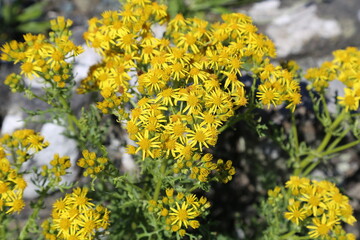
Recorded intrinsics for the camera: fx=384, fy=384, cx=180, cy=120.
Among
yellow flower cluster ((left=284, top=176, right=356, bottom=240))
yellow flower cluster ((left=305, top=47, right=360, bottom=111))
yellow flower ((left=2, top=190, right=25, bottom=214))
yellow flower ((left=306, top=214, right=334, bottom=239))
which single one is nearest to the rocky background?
yellow flower cluster ((left=305, top=47, right=360, bottom=111))

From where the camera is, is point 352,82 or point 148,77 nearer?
point 148,77

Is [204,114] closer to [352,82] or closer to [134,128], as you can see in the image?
[134,128]

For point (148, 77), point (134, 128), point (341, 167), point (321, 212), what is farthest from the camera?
point (341, 167)

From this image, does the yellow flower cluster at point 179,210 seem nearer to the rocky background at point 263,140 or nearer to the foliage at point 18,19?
the rocky background at point 263,140

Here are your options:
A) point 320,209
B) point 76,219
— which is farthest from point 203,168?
Answer: point 320,209

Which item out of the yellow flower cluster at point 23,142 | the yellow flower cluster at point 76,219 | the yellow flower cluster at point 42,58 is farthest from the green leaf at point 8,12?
the yellow flower cluster at point 76,219

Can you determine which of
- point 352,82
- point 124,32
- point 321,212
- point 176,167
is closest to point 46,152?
point 124,32

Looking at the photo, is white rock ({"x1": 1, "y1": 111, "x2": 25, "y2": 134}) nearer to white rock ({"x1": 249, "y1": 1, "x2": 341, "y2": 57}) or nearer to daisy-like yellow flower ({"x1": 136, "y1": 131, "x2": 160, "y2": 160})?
daisy-like yellow flower ({"x1": 136, "y1": 131, "x2": 160, "y2": 160})
